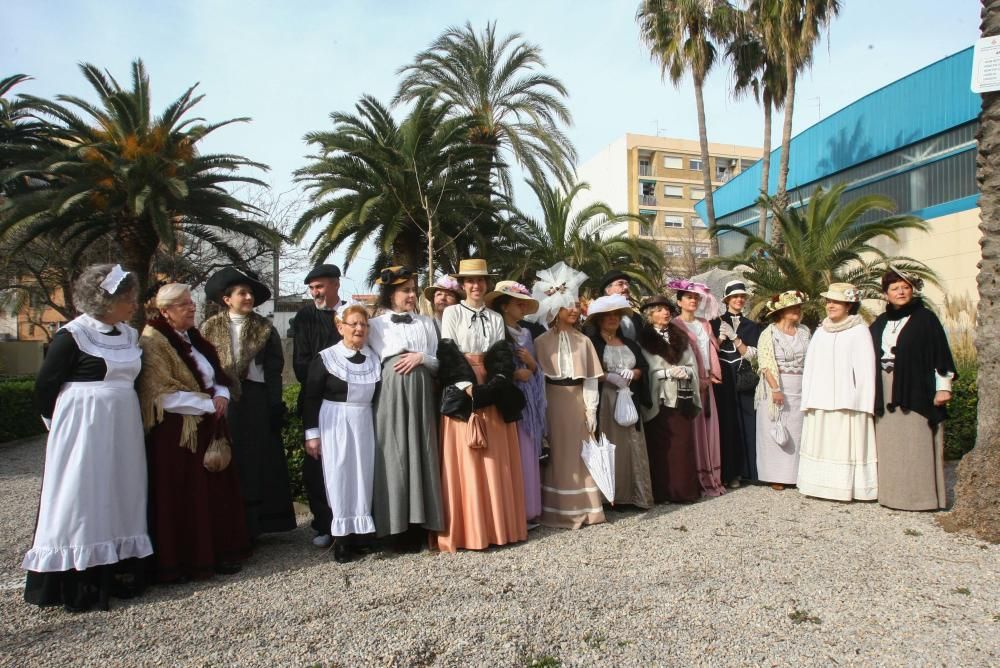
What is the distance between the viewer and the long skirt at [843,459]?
18.7ft

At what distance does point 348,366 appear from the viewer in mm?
4480

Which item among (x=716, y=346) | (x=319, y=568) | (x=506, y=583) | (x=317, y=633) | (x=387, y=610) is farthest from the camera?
(x=716, y=346)

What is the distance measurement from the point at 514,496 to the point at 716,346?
9.30 ft

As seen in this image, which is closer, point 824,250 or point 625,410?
point 625,410

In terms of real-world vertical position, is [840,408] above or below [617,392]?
below

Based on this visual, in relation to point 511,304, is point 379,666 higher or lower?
lower

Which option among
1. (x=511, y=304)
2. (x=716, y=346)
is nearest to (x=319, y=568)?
(x=511, y=304)

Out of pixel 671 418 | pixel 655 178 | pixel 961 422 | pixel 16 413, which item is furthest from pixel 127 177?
pixel 655 178

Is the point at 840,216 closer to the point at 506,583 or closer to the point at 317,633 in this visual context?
the point at 506,583

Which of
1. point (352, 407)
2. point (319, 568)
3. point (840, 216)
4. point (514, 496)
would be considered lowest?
point (319, 568)

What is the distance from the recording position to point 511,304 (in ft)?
17.1

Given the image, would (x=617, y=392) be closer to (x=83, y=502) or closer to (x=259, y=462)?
(x=259, y=462)

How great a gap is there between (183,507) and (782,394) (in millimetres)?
5014

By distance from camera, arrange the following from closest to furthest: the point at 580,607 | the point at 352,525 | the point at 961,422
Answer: the point at 580,607 < the point at 352,525 < the point at 961,422
